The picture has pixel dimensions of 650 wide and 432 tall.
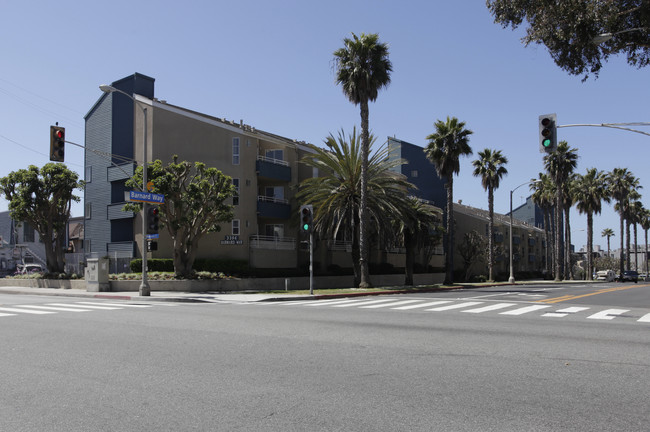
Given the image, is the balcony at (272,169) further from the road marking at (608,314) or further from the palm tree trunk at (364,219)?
the road marking at (608,314)

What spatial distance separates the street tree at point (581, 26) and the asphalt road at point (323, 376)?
941 cm

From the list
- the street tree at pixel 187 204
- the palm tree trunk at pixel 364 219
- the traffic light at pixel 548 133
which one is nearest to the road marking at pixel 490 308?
the traffic light at pixel 548 133

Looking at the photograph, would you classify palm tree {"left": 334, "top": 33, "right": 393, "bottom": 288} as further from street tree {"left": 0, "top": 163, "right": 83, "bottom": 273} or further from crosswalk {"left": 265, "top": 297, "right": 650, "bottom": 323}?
street tree {"left": 0, "top": 163, "right": 83, "bottom": 273}

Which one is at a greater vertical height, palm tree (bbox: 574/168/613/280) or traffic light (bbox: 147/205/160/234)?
palm tree (bbox: 574/168/613/280)

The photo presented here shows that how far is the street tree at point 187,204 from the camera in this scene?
29513 mm

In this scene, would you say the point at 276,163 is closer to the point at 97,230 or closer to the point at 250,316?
the point at 97,230

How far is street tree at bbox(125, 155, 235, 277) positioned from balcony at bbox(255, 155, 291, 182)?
26.3 feet

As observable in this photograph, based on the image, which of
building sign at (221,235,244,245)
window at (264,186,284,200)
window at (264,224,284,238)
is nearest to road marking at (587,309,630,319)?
building sign at (221,235,244,245)

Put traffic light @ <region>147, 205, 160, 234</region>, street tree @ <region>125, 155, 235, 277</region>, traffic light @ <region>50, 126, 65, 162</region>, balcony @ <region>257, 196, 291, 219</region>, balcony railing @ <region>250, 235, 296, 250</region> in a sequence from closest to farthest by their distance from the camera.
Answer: traffic light @ <region>50, 126, 65, 162</region> → traffic light @ <region>147, 205, 160, 234</region> → street tree @ <region>125, 155, 235, 277</region> → balcony railing @ <region>250, 235, 296, 250</region> → balcony @ <region>257, 196, 291, 219</region>

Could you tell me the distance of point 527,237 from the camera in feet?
273

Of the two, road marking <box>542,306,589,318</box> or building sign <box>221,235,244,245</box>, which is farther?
building sign <box>221,235,244,245</box>

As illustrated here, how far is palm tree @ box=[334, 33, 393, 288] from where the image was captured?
111 ft

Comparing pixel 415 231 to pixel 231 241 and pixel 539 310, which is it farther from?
pixel 539 310

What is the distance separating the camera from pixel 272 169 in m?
40.0
